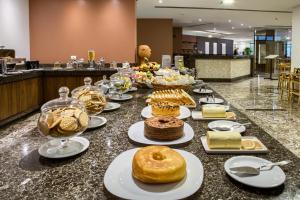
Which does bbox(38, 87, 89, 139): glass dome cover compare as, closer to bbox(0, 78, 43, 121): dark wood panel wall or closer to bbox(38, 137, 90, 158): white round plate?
bbox(38, 137, 90, 158): white round plate

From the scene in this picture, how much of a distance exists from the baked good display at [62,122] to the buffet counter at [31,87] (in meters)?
3.61

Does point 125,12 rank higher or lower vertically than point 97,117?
higher

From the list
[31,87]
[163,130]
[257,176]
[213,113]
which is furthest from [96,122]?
[31,87]

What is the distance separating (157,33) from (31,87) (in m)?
8.05

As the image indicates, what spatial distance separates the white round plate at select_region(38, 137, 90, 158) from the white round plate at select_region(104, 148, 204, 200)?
20 centimetres

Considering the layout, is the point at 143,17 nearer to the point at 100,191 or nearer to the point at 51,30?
the point at 51,30

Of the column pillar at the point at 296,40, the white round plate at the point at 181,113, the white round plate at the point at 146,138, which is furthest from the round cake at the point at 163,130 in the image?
the column pillar at the point at 296,40

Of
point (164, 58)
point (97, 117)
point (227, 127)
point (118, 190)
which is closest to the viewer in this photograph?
point (118, 190)

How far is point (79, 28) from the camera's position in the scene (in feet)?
22.5

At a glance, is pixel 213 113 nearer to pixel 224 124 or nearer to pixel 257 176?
pixel 224 124

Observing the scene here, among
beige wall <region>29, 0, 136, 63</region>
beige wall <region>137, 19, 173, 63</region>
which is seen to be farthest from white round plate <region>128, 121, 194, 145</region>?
beige wall <region>137, 19, 173, 63</region>

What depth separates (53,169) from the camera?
2.77 feet

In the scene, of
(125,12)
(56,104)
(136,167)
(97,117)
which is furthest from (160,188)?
(125,12)

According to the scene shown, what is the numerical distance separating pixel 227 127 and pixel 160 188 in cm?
62
